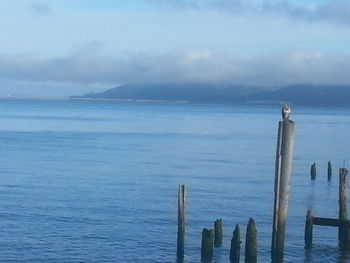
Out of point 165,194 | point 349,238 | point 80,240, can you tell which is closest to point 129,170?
point 165,194

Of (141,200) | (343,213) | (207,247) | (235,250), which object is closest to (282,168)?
(235,250)

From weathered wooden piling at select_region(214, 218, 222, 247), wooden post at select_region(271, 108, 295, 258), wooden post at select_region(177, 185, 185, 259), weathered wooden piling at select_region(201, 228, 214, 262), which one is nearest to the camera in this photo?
wooden post at select_region(271, 108, 295, 258)

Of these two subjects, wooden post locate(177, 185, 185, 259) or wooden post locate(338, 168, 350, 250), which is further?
wooden post locate(338, 168, 350, 250)

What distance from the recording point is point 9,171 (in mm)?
53469

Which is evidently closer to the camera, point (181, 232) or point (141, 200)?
point (181, 232)

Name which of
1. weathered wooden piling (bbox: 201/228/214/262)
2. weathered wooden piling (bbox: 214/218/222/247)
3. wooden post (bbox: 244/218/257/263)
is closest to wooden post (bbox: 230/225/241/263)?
wooden post (bbox: 244/218/257/263)

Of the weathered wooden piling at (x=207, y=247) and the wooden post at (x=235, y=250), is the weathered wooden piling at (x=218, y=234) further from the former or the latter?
the wooden post at (x=235, y=250)

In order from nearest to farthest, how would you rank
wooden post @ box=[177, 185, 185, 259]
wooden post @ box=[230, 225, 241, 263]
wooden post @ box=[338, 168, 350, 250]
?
wooden post @ box=[177, 185, 185, 259], wooden post @ box=[230, 225, 241, 263], wooden post @ box=[338, 168, 350, 250]

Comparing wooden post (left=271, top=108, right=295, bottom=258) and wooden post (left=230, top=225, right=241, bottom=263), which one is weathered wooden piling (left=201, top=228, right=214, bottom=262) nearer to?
wooden post (left=230, top=225, right=241, bottom=263)

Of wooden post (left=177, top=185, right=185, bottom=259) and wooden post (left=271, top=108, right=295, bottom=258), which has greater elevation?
wooden post (left=271, top=108, right=295, bottom=258)

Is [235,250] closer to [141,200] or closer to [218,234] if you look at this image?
[218,234]

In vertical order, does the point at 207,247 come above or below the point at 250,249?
below

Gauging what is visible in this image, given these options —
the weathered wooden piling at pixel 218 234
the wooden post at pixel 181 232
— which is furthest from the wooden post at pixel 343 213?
the wooden post at pixel 181 232

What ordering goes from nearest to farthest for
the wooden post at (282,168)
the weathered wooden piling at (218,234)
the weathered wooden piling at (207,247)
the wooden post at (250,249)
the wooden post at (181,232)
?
the wooden post at (282,168) → the wooden post at (250,249) → the wooden post at (181,232) → the weathered wooden piling at (207,247) → the weathered wooden piling at (218,234)
